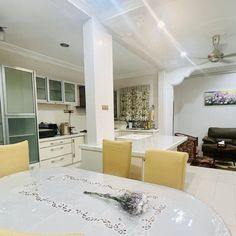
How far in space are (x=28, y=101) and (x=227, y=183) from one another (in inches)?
144

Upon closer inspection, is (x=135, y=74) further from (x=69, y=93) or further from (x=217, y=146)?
(x=217, y=146)

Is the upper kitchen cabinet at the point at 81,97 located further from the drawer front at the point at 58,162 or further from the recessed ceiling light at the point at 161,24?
the recessed ceiling light at the point at 161,24

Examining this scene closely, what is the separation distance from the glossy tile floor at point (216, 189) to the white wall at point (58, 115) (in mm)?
2948

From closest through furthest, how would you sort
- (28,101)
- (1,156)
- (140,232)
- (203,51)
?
(140,232)
(1,156)
(28,101)
(203,51)

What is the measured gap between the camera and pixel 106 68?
2502 mm

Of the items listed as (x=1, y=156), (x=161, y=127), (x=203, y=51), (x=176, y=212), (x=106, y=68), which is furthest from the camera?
(x=161, y=127)

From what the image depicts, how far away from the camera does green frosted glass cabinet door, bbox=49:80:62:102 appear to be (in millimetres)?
3988

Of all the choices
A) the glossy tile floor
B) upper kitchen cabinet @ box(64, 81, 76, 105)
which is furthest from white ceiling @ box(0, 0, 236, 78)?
the glossy tile floor

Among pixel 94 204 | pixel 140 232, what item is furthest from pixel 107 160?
pixel 140 232

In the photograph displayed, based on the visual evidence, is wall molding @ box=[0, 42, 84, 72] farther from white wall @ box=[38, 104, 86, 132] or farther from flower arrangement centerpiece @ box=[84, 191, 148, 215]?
flower arrangement centerpiece @ box=[84, 191, 148, 215]

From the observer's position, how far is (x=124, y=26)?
2396mm

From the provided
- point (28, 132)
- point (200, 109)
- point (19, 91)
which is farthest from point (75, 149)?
point (200, 109)

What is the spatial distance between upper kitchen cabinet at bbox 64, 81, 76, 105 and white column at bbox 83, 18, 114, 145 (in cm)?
211

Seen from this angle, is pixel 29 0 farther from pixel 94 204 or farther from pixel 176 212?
pixel 176 212
